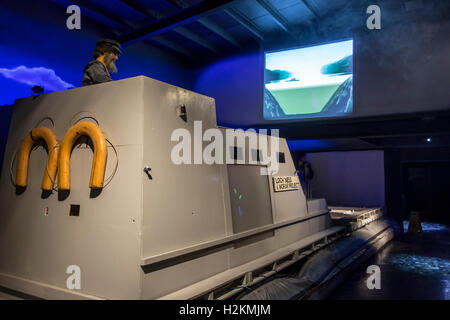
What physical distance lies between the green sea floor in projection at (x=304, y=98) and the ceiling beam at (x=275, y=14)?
1.79 meters

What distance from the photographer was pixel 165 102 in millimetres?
2578

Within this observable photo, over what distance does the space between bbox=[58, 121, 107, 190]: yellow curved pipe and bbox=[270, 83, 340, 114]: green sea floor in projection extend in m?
7.76

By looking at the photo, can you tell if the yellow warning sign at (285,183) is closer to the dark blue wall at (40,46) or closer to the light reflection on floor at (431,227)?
the dark blue wall at (40,46)

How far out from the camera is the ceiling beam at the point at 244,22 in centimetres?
839

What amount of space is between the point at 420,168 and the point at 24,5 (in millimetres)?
13404

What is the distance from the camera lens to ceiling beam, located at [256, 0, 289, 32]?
8.10 metres

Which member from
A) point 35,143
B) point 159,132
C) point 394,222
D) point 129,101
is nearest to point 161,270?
point 159,132

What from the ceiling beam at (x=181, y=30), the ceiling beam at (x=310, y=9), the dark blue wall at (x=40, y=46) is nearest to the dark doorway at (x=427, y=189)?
the ceiling beam at (x=310, y=9)

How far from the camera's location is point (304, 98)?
9453 mm

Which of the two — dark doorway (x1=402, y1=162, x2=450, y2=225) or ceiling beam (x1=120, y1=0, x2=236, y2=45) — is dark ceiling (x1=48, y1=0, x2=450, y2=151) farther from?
dark doorway (x1=402, y1=162, x2=450, y2=225)

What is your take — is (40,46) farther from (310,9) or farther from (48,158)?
(310,9)

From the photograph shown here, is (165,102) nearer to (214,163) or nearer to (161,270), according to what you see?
(214,163)

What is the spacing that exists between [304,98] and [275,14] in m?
2.41

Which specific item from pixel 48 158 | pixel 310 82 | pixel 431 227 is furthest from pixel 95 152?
pixel 431 227
